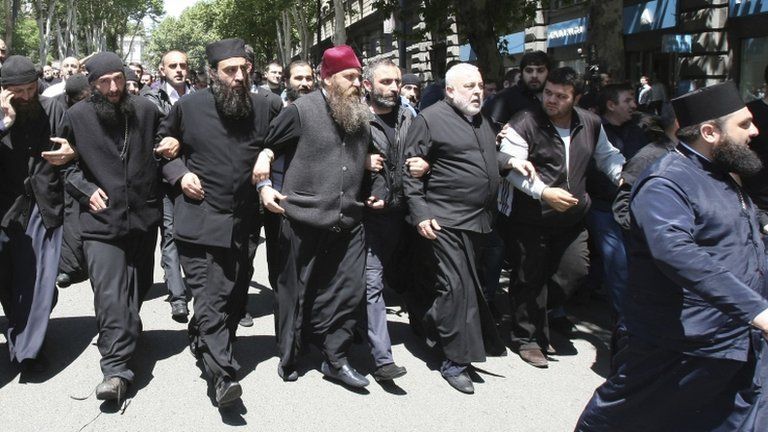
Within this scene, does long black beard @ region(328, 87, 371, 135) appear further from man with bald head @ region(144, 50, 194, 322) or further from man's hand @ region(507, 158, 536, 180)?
man with bald head @ region(144, 50, 194, 322)

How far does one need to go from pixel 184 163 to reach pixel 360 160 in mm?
1115

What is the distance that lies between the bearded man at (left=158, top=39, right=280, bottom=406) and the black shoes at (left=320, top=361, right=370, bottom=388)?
2.36 ft

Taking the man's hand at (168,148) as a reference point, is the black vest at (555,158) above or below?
below

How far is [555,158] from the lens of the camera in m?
5.34

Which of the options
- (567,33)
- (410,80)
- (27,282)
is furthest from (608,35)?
(567,33)

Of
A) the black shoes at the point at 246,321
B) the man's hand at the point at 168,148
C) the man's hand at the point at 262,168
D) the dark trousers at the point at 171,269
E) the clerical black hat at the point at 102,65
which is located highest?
the clerical black hat at the point at 102,65

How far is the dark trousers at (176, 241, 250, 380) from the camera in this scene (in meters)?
4.70

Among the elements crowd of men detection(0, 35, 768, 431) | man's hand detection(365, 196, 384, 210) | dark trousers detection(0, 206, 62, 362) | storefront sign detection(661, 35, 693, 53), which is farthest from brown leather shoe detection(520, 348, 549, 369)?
storefront sign detection(661, 35, 693, 53)

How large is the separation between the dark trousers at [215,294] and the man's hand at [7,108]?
1.29 meters

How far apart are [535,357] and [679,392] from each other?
7.37 ft

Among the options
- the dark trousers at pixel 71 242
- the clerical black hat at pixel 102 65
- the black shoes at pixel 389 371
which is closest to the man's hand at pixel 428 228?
the black shoes at pixel 389 371

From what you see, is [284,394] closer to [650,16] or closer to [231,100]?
[231,100]

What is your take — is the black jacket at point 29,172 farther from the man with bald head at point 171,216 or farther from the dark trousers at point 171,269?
the dark trousers at point 171,269

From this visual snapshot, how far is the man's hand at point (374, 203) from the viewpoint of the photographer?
5.17 m
